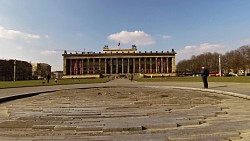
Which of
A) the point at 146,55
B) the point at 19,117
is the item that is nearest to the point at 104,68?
the point at 146,55

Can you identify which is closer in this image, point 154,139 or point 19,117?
point 154,139

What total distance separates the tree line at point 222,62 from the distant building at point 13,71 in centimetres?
10145

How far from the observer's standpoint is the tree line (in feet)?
335

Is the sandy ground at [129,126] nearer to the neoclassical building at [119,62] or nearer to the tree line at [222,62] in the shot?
the tree line at [222,62]

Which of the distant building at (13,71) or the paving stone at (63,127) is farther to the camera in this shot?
the distant building at (13,71)

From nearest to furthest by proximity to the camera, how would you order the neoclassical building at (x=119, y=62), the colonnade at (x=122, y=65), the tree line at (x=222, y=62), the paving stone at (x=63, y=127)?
the paving stone at (x=63, y=127) → the tree line at (x=222, y=62) → the neoclassical building at (x=119, y=62) → the colonnade at (x=122, y=65)

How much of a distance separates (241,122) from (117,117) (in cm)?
414

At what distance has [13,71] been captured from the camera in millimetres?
134250

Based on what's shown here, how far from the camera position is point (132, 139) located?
581 cm

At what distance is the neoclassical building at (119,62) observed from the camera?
139375mm

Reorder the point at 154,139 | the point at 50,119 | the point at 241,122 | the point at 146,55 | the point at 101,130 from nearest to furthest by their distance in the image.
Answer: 1. the point at 154,139
2. the point at 101,130
3. the point at 241,122
4. the point at 50,119
5. the point at 146,55

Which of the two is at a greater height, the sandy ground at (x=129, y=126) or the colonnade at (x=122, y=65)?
the colonnade at (x=122, y=65)

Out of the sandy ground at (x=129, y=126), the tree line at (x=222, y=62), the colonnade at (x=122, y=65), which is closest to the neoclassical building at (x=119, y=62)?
the colonnade at (x=122, y=65)

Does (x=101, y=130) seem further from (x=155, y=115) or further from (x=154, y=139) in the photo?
(x=155, y=115)
